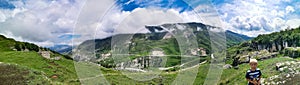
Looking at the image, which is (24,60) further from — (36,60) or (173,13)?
(173,13)

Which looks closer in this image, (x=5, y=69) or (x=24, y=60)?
(x=5, y=69)

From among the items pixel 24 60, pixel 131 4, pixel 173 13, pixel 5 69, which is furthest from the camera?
pixel 24 60

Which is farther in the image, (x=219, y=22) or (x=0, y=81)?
(x=0, y=81)

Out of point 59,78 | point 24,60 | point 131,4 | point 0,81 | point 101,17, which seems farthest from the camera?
point 24,60

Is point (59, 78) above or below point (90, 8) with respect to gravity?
below

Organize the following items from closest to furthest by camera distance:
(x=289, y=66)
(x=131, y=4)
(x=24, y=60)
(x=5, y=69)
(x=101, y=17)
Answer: (x=101, y=17), (x=131, y=4), (x=5, y=69), (x=289, y=66), (x=24, y=60)

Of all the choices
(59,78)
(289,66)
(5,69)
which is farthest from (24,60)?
(5,69)

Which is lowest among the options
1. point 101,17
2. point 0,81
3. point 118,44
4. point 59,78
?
point 59,78

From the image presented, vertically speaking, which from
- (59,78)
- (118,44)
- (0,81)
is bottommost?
(59,78)

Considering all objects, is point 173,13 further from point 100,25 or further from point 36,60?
point 36,60
